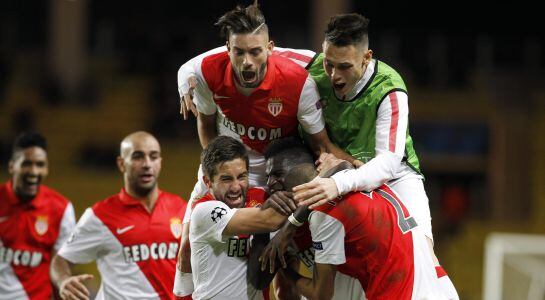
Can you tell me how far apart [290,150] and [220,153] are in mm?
437

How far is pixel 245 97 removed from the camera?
5215 millimetres

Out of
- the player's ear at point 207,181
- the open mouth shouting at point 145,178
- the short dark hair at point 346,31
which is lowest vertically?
the open mouth shouting at point 145,178

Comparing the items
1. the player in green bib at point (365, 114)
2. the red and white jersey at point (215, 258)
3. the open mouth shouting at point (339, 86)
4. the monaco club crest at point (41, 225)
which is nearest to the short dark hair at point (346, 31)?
the player in green bib at point (365, 114)

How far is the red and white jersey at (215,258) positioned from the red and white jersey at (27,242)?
2.24 metres

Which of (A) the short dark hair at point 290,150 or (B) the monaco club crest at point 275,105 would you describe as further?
(B) the monaco club crest at point 275,105

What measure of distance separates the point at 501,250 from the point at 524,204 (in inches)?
204

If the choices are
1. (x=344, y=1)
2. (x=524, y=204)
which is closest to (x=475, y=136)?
(x=524, y=204)

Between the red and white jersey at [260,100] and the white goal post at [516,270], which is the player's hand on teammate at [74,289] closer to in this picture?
the red and white jersey at [260,100]

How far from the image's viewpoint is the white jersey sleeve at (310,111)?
517 cm

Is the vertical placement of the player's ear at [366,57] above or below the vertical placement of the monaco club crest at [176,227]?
above

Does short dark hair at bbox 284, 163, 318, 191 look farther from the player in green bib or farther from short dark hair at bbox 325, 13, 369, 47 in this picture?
short dark hair at bbox 325, 13, 369, 47

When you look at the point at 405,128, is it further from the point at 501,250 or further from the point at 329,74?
the point at 501,250

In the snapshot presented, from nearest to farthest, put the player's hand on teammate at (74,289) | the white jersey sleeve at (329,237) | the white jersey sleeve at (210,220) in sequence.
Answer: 1. the white jersey sleeve at (329,237)
2. the white jersey sleeve at (210,220)
3. the player's hand on teammate at (74,289)

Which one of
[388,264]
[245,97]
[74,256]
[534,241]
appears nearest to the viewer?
[388,264]
